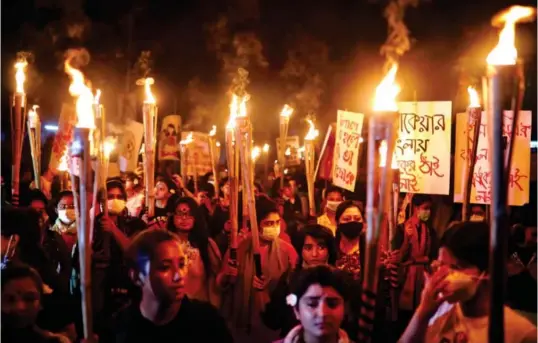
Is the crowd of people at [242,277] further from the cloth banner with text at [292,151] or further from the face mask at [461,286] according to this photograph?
the cloth banner with text at [292,151]

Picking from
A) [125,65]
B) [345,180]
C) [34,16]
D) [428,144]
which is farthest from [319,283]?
[125,65]

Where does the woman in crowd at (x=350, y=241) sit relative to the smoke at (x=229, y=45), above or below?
below

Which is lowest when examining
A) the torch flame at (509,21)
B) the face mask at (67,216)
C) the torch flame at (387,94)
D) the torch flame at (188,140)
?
the face mask at (67,216)

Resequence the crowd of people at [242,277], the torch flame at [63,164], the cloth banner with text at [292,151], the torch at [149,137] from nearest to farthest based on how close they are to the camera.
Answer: the crowd of people at [242,277] → the torch at [149,137] → the torch flame at [63,164] → the cloth banner with text at [292,151]

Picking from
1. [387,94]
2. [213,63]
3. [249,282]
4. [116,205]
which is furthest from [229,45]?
[387,94]

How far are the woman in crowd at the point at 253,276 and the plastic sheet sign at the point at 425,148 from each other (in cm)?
146

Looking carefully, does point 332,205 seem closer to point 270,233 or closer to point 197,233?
point 270,233

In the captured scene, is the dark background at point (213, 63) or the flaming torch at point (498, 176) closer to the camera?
the flaming torch at point (498, 176)

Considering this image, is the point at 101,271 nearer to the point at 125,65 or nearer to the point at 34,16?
the point at 34,16

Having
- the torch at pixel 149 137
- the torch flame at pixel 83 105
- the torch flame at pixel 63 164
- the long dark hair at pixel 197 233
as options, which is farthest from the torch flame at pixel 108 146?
the torch flame at pixel 83 105

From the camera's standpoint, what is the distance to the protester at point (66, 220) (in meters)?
6.43

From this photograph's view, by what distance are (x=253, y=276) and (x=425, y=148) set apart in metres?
2.23

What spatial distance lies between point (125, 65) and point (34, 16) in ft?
14.4

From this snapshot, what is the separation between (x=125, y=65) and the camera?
21.2 meters
